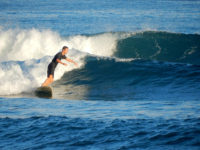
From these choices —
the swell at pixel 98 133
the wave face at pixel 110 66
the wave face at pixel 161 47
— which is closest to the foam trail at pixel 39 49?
the wave face at pixel 110 66

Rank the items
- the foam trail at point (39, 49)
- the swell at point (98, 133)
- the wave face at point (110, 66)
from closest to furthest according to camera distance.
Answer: the swell at point (98, 133), the wave face at point (110, 66), the foam trail at point (39, 49)

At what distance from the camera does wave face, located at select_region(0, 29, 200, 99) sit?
11.6m

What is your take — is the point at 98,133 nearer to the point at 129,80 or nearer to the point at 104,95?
A: the point at 104,95

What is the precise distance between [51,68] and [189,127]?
A: 567cm

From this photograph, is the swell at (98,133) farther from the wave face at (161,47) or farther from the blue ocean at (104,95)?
the wave face at (161,47)

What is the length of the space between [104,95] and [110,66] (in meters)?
3.38

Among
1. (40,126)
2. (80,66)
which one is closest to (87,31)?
(80,66)

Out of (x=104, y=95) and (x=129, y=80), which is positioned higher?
(x=129, y=80)

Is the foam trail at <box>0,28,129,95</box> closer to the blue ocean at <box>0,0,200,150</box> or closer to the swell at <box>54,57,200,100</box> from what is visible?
the blue ocean at <box>0,0,200,150</box>

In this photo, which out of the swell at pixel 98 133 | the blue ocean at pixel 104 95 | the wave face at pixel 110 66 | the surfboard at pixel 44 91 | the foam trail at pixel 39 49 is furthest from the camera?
the foam trail at pixel 39 49

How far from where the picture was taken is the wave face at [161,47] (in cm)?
1691

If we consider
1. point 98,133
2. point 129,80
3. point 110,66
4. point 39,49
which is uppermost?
point 39,49

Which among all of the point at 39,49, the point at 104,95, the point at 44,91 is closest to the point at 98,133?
the point at 104,95

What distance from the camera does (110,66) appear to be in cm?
1425
